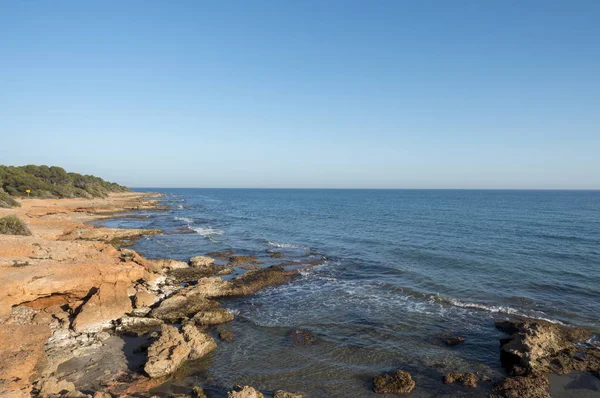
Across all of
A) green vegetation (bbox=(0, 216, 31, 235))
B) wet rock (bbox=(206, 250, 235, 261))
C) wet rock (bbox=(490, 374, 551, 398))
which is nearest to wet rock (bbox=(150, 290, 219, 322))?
wet rock (bbox=(206, 250, 235, 261))

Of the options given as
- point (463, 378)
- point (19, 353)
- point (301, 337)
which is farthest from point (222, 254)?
point (463, 378)

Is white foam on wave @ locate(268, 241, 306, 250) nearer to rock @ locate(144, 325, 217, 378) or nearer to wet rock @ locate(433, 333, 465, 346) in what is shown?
wet rock @ locate(433, 333, 465, 346)

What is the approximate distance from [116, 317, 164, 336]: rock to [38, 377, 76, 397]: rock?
5.06 metres

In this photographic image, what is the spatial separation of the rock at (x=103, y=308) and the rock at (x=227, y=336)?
601 cm

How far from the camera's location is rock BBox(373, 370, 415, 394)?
517 inches

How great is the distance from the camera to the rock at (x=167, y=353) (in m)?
13.7

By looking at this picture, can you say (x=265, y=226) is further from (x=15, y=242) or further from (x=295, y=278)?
(x=15, y=242)

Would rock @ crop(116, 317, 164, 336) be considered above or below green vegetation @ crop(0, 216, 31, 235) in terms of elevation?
below

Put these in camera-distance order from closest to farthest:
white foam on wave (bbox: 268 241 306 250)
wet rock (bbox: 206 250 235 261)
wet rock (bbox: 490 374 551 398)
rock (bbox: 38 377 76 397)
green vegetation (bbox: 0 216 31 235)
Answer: rock (bbox: 38 377 76 397)
wet rock (bbox: 490 374 551 398)
green vegetation (bbox: 0 216 31 235)
wet rock (bbox: 206 250 235 261)
white foam on wave (bbox: 268 241 306 250)

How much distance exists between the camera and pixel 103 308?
1820 cm

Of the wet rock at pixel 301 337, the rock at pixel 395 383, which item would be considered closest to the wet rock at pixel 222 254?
the wet rock at pixel 301 337

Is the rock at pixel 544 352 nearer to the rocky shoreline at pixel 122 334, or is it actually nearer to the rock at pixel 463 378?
the rocky shoreline at pixel 122 334

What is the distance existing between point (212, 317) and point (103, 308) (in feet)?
19.4

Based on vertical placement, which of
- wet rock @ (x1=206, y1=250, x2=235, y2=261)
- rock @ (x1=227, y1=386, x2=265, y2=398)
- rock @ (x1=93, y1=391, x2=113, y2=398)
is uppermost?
rock @ (x1=227, y1=386, x2=265, y2=398)
